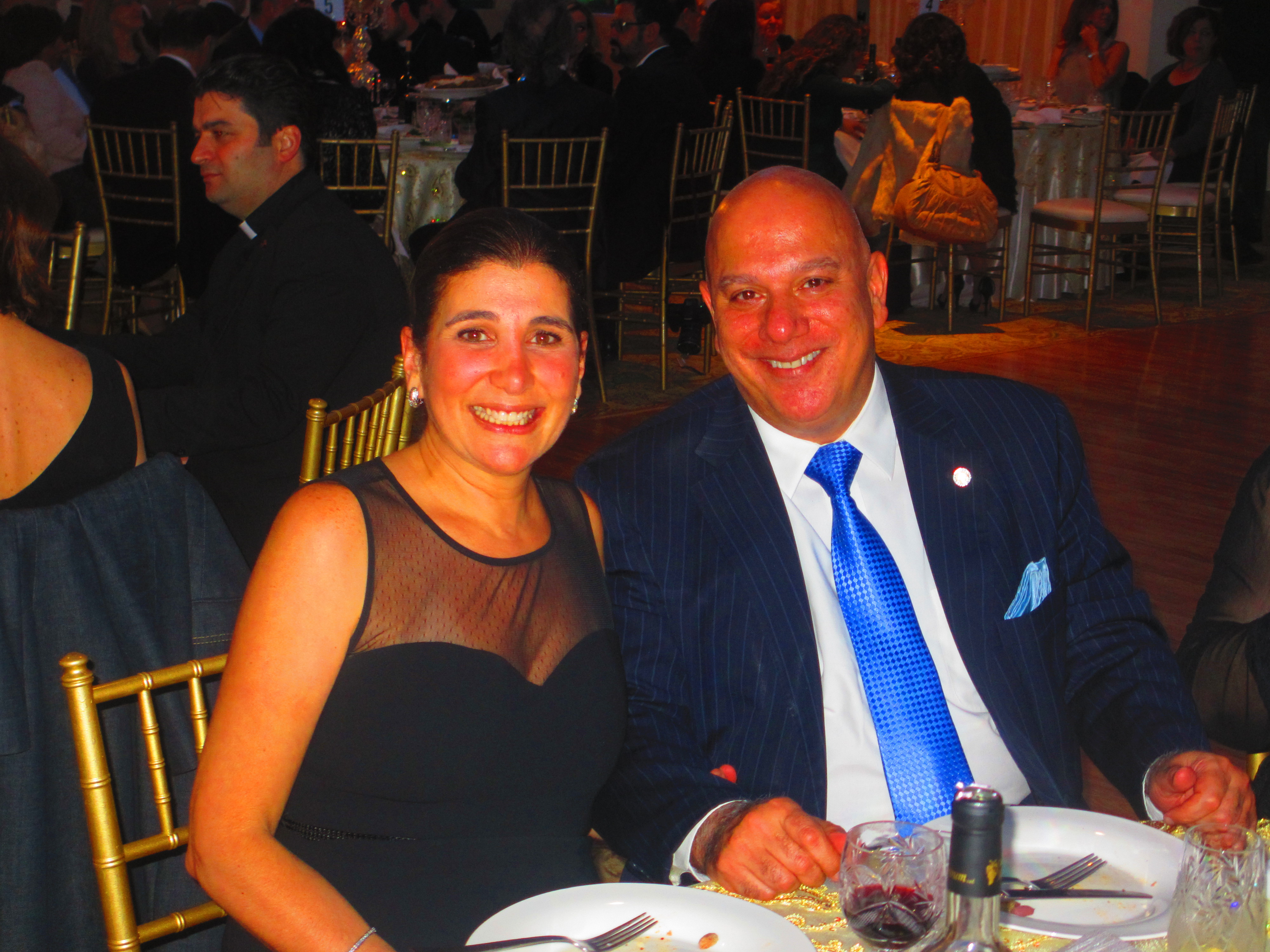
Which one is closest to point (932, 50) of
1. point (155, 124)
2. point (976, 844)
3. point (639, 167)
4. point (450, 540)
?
point (639, 167)

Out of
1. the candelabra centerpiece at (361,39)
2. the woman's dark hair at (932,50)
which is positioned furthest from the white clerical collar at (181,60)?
the woman's dark hair at (932,50)

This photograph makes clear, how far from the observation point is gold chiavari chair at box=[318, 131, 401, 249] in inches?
209

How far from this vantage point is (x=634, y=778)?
4.95ft

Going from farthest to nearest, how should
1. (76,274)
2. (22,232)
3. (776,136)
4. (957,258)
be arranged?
1. (957,258)
2. (776,136)
3. (76,274)
4. (22,232)

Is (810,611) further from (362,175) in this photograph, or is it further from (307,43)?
(307,43)

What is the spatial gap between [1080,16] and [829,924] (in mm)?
9324

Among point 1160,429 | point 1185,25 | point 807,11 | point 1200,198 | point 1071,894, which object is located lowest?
point 1160,429

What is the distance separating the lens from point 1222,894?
95 centimetres

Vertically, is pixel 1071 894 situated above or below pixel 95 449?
below

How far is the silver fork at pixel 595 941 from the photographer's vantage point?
3.24 ft

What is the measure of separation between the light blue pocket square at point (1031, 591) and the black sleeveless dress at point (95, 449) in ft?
4.47

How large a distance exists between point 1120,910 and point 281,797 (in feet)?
2.77

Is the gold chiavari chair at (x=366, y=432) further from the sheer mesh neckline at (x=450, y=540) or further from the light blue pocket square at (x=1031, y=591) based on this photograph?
the light blue pocket square at (x=1031, y=591)

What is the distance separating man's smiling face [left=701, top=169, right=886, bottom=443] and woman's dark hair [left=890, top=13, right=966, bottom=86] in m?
5.24
